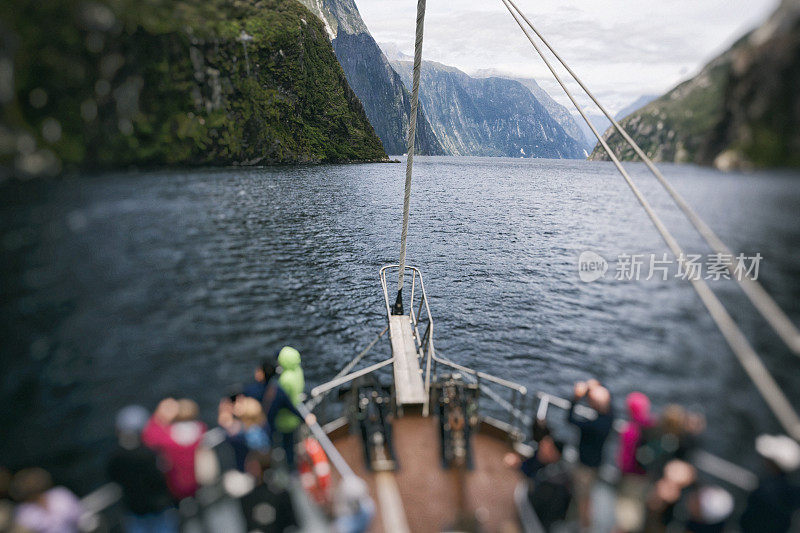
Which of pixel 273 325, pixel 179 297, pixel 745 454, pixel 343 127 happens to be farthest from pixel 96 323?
pixel 343 127

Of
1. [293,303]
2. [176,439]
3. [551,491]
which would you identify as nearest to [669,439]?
[551,491]

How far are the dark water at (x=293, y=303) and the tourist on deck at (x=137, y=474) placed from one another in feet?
9.23

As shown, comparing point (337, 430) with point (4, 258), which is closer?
point (4, 258)

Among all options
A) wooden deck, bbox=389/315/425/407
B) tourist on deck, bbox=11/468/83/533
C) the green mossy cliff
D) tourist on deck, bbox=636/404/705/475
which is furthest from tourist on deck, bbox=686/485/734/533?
the green mossy cliff

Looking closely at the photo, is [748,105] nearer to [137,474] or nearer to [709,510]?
[709,510]

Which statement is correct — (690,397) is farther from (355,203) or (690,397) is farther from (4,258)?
(355,203)

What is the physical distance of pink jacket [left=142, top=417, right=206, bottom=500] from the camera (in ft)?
14.1

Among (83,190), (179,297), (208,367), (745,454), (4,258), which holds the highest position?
(83,190)

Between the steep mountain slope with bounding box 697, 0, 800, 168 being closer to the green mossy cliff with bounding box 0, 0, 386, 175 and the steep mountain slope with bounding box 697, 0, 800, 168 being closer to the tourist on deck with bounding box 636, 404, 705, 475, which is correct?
the tourist on deck with bounding box 636, 404, 705, 475

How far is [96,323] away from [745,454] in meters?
20.5

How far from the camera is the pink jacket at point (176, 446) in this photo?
4312 millimetres

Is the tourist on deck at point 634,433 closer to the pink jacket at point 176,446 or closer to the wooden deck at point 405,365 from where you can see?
the wooden deck at point 405,365

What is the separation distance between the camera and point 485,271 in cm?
2992

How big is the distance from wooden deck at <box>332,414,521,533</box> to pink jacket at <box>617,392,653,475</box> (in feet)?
5.75
